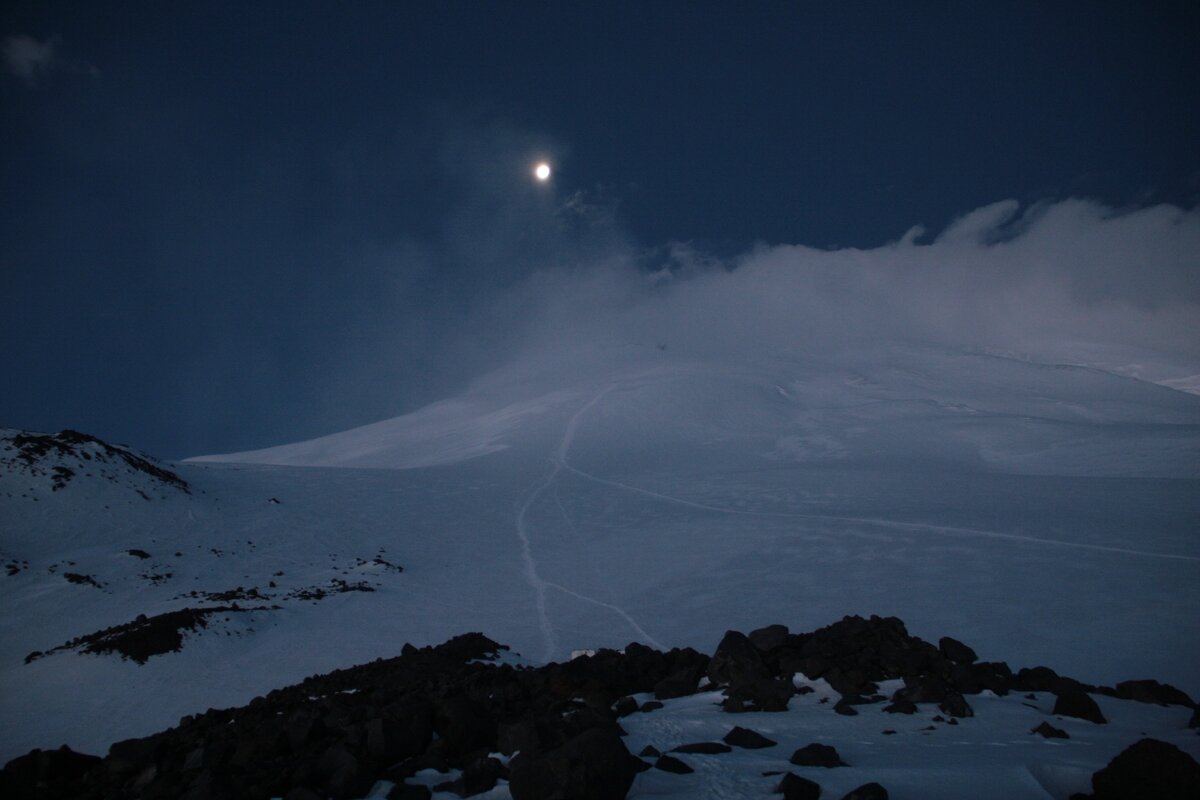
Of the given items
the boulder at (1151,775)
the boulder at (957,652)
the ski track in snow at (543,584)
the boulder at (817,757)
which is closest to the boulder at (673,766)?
the boulder at (817,757)

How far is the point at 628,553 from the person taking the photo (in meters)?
20.8

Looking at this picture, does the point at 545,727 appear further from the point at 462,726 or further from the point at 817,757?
Answer: the point at 817,757

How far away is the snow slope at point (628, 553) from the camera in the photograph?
38.0 ft

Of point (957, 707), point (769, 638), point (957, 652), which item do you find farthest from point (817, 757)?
point (957, 652)

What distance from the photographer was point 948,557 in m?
16.8

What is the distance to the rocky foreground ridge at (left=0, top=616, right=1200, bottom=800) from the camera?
4102mm

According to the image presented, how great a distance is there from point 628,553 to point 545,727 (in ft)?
52.1

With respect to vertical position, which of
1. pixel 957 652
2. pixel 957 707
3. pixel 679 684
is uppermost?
pixel 957 707

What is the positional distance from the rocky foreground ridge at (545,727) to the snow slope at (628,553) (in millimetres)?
1037

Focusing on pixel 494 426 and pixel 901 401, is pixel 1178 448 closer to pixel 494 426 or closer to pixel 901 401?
pixel 901 401

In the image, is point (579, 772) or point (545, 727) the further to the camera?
point (545, 727)

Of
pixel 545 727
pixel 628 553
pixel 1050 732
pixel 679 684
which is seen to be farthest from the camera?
pixel 628 553

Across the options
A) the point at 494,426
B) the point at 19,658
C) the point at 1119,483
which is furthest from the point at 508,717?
the point at 494,426

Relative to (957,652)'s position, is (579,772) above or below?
above
